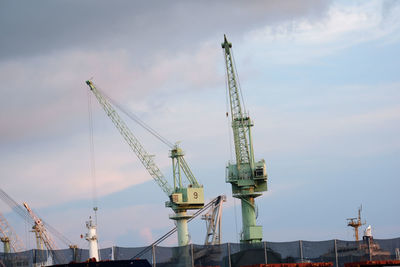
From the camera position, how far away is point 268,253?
243ft

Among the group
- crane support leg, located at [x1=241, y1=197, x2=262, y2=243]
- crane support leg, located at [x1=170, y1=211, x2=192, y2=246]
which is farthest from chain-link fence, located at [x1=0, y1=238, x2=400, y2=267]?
crane support leg, located at [x1=170, y1=211, x2=192, y2=246]

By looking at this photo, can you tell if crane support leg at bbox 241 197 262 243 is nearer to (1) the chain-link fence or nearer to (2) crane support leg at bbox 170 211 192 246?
(2) crane support leg at bbox 170 211 192 246

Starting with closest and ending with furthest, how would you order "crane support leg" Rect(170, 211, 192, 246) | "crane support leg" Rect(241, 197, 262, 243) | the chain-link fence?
1. the chain-link fence
2. "crane support leg" Rect(241, 197, 262, 243)
3. "crane support leg" Rect(170, 211, 192, 246)

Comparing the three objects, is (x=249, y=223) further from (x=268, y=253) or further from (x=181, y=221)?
(x=268, y=253)

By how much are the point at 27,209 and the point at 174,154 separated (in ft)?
103

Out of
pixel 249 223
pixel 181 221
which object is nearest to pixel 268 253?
pixel 249 223

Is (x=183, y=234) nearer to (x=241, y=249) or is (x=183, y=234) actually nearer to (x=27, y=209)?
(x=27, y=209)

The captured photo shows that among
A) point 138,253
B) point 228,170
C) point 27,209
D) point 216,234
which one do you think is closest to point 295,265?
point 138,253

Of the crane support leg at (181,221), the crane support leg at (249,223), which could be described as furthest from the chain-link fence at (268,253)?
the crane support leg at (181,221)

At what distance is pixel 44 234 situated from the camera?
136 metres

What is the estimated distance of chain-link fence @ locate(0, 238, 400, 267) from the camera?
237 ft

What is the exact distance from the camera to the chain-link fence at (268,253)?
237 ft

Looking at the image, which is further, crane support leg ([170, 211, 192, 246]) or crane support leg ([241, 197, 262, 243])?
crane support leg ([170, 211, 192, 246])

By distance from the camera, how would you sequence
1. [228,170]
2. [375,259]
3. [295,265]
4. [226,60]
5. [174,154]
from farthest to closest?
[174,154] < [226,60] < [228,170] < [375,259] < [295,265]
